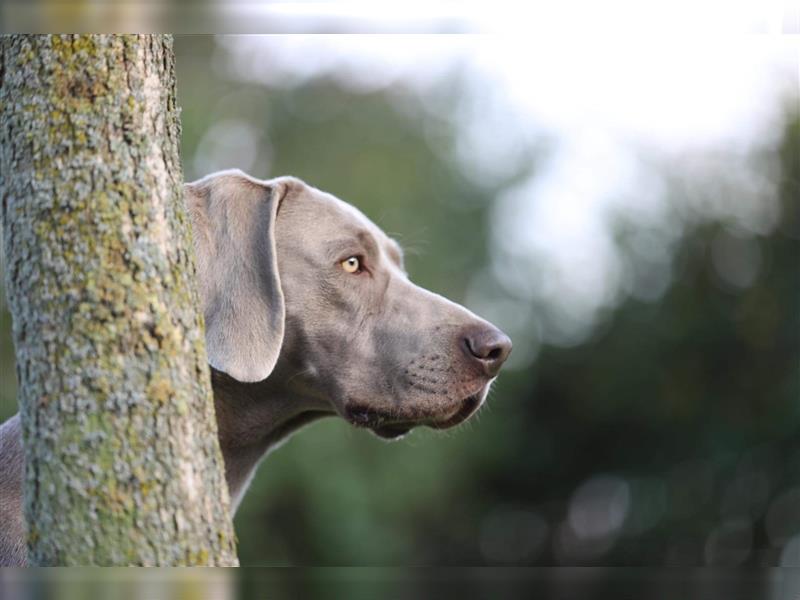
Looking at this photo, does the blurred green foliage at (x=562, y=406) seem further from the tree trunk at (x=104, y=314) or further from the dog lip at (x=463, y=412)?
the tree trunk at (x=104, y=314)

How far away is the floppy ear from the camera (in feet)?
10.9

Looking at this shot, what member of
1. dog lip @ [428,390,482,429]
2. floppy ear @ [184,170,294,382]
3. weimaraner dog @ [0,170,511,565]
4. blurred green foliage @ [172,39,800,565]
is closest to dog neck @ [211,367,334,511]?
weimaraner dog @ [0,170,511,565]

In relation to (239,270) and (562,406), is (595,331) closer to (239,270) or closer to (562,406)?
(562,406)

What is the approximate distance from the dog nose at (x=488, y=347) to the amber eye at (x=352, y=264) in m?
0.46

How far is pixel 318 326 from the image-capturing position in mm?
3678

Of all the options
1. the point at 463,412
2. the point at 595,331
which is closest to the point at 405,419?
the point at 463,412

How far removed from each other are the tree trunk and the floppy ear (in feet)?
3.23

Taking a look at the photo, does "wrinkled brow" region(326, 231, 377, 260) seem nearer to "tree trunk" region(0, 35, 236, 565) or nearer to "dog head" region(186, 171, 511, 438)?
"dog head" region(186, 171, 511, 438)

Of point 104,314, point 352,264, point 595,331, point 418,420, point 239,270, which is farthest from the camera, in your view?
point 595,331

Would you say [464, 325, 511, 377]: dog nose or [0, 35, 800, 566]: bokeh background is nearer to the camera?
[464, 325, 511, 377]: dog nose

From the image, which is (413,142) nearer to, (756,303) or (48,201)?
(756,303)

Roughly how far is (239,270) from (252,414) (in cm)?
47

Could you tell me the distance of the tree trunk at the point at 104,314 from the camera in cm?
213

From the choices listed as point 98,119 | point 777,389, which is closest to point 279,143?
point 777,389
